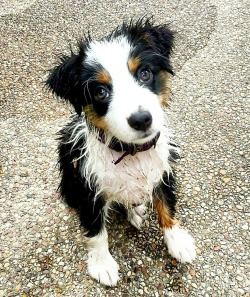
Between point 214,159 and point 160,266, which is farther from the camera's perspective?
point 214,159

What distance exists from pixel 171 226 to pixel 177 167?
0.73 m

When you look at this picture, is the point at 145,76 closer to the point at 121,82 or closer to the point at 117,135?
the point at 121,82

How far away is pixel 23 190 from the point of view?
3762 mm

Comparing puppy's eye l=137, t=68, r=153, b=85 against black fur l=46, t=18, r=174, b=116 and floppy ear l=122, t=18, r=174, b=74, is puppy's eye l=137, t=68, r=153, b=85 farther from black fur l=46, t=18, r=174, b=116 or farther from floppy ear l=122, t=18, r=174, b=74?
floppy ear l=122, t=18, r=174, b=74

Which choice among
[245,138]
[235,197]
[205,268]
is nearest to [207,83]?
[245,138]

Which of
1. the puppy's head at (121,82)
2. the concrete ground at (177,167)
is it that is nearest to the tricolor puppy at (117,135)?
the puppy's head at (121,82)

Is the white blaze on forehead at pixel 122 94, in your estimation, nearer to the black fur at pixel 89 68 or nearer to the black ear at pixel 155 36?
the black fur at pixel 89 68

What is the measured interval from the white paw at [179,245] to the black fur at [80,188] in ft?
1.71

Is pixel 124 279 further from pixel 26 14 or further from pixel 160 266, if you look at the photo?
pixel 26 14

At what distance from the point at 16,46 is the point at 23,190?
2279 millimetres

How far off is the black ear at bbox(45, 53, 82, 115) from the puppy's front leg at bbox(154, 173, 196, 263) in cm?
93

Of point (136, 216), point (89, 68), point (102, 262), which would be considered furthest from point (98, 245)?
point (89, 68)

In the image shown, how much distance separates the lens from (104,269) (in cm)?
307

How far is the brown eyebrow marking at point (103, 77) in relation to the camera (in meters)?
2.36
